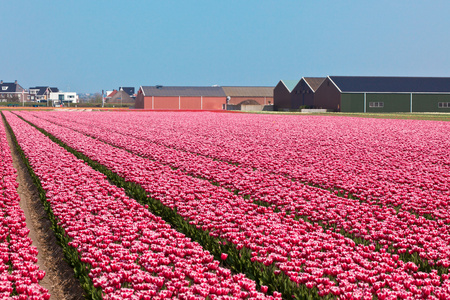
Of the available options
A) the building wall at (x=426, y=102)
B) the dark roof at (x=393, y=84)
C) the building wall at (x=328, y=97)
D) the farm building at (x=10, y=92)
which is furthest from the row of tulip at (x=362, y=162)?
the farm building at (x=10, y=92)

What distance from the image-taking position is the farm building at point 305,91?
301ft

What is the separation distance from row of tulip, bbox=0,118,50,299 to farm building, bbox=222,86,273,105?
4779 inches

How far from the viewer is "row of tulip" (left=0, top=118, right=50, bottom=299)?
5.84 metres

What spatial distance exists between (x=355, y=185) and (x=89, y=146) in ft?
42.0

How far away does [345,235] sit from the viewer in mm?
8242

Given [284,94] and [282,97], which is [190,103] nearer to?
[282,97]

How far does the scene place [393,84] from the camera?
8406 cm

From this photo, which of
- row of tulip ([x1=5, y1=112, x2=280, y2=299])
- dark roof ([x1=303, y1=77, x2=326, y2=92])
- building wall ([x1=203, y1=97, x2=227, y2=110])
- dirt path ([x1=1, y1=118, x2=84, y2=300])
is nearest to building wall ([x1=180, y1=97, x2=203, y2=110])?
building wall ([x1=203, y1=97, x2=227, y2=110])

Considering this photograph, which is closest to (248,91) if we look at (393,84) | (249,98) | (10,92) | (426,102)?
(249,98)

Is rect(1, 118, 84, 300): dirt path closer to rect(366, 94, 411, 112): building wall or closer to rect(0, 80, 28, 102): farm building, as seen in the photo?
rect(366, 94, 411, 112): building wall

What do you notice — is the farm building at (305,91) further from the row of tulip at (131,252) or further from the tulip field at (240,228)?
the row of tulip at (131,252)

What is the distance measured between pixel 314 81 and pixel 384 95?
1608 cm

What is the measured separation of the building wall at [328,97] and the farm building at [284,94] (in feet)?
32.2

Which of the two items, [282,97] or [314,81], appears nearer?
[314,81]
